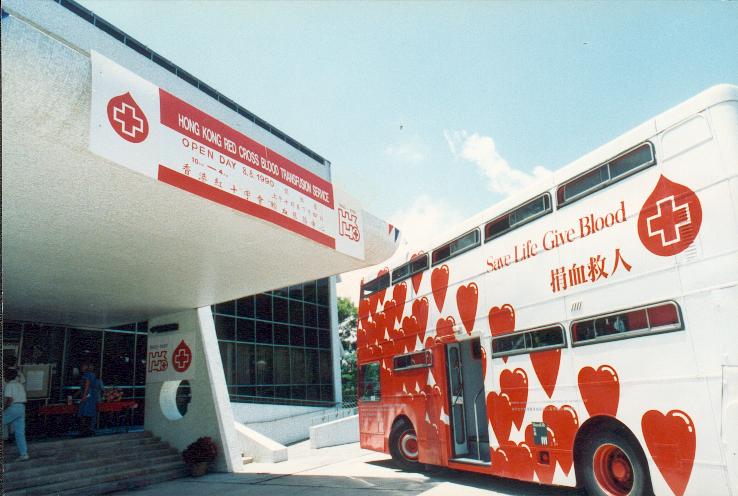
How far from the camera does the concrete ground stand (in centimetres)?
832

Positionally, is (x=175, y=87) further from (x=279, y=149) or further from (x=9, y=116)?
(x=9, y=116)

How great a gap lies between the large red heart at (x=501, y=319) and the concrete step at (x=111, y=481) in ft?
25.9

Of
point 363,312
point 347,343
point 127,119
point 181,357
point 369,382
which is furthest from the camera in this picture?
point 347,343

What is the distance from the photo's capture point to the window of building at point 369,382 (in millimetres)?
11500

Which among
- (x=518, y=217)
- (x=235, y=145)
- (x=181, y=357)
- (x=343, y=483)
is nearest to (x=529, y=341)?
(x=518, y=217)

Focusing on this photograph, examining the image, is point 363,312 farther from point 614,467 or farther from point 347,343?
point 347,343

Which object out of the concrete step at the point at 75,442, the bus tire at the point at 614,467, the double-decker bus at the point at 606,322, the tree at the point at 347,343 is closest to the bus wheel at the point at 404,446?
the double-decker bus at the point at 606,322

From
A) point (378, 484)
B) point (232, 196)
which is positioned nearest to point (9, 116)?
point (232, 196)

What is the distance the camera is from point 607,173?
21.5 ft

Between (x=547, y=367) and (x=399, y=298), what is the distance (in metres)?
4.12

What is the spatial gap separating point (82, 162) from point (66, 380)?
38.9 feet

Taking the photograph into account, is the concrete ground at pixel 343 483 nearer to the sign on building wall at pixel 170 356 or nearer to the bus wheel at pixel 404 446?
the bus wheel at pixel 404 446

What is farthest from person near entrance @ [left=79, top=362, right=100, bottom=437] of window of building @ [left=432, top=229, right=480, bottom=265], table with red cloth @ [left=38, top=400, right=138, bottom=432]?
window of building @ [left=432, top=229, right=480, bottom=265]

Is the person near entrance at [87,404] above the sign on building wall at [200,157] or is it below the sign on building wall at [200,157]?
below
